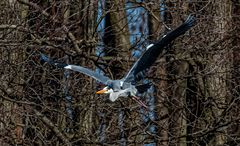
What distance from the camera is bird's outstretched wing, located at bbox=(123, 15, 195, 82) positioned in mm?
9859

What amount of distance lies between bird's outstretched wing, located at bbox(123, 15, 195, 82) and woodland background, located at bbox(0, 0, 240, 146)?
1.40 m

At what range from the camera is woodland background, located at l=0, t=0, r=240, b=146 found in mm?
11797

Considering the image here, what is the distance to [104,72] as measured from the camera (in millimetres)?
12820

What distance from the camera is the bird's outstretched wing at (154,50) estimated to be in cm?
986

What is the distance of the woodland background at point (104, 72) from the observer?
464 inches

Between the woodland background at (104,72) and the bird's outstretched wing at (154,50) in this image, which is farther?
the woodland background at (104,72)

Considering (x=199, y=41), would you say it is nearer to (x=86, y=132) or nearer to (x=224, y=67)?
(x=224, y=67)

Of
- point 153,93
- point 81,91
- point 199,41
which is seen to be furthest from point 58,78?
point 199,41

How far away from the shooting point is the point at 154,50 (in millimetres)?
10430

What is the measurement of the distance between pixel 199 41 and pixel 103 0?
1855 millimetres

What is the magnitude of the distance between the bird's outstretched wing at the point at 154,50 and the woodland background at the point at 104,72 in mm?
1399

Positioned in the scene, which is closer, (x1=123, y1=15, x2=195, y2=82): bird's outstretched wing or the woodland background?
(x1=123, y1=15, x2=195, y2=82): bird's outstretched wing

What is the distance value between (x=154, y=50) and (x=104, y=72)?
252cm

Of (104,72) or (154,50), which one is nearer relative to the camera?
(154,50)
